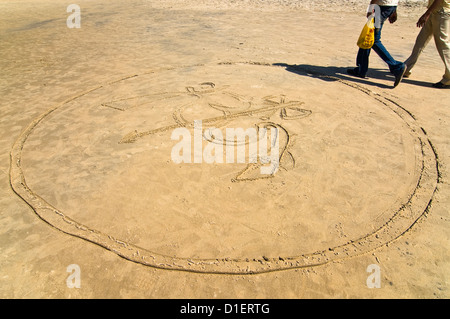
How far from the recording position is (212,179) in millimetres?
3707

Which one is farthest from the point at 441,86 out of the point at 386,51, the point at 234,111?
the point at 234,111

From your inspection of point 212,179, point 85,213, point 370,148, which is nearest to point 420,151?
point 370,148

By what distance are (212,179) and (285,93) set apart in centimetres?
270

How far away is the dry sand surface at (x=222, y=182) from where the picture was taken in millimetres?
2682

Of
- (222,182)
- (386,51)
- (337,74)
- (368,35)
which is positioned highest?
(368,35)

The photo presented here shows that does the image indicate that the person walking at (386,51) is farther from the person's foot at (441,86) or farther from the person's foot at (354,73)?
the person's foot at (441,86)

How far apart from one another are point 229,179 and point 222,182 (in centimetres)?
9

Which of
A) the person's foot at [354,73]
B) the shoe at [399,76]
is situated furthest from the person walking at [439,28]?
the person's foot at [354,73]

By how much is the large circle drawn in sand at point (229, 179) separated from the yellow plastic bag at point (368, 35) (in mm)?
948

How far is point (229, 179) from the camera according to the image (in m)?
3.70

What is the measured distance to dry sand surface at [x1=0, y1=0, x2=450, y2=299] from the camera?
268 centimetres

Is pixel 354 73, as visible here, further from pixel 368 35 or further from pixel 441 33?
pixel 441 33

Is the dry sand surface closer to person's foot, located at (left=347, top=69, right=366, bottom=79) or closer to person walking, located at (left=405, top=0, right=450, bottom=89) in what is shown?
person's foot, located at (left=347, top=69, right=366, bottom=79)

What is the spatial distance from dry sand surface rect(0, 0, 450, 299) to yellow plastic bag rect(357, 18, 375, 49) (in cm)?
67
